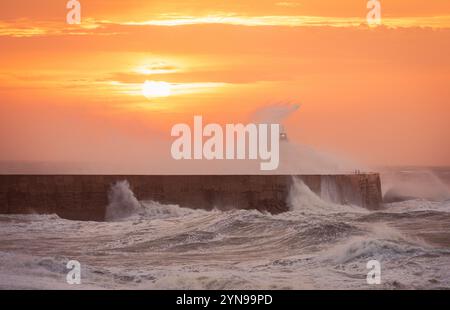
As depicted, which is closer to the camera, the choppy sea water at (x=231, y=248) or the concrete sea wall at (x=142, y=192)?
the choppy sea water at (x=231, y=248)

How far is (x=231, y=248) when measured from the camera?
18516 mm

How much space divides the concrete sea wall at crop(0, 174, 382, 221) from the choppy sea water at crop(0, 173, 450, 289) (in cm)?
29

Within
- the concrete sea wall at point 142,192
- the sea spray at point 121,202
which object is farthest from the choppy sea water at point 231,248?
the concrete sea wall at point 142,192

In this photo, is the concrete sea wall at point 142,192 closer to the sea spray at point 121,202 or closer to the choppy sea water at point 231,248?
the sea spray at point 121,202

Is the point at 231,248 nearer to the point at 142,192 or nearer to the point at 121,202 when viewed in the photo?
the point at 121,202

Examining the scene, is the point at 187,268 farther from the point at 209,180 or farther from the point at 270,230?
the point at 209,180

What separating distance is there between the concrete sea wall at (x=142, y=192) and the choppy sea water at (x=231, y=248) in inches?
11.4

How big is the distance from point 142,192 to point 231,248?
6018 mm

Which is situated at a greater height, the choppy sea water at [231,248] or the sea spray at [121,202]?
the sea spray at [121,202]

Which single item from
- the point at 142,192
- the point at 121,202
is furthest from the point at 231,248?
the point at 142,192

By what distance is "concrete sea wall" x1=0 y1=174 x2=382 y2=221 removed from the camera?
932 inches

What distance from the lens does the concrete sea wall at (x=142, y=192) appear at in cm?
2367
